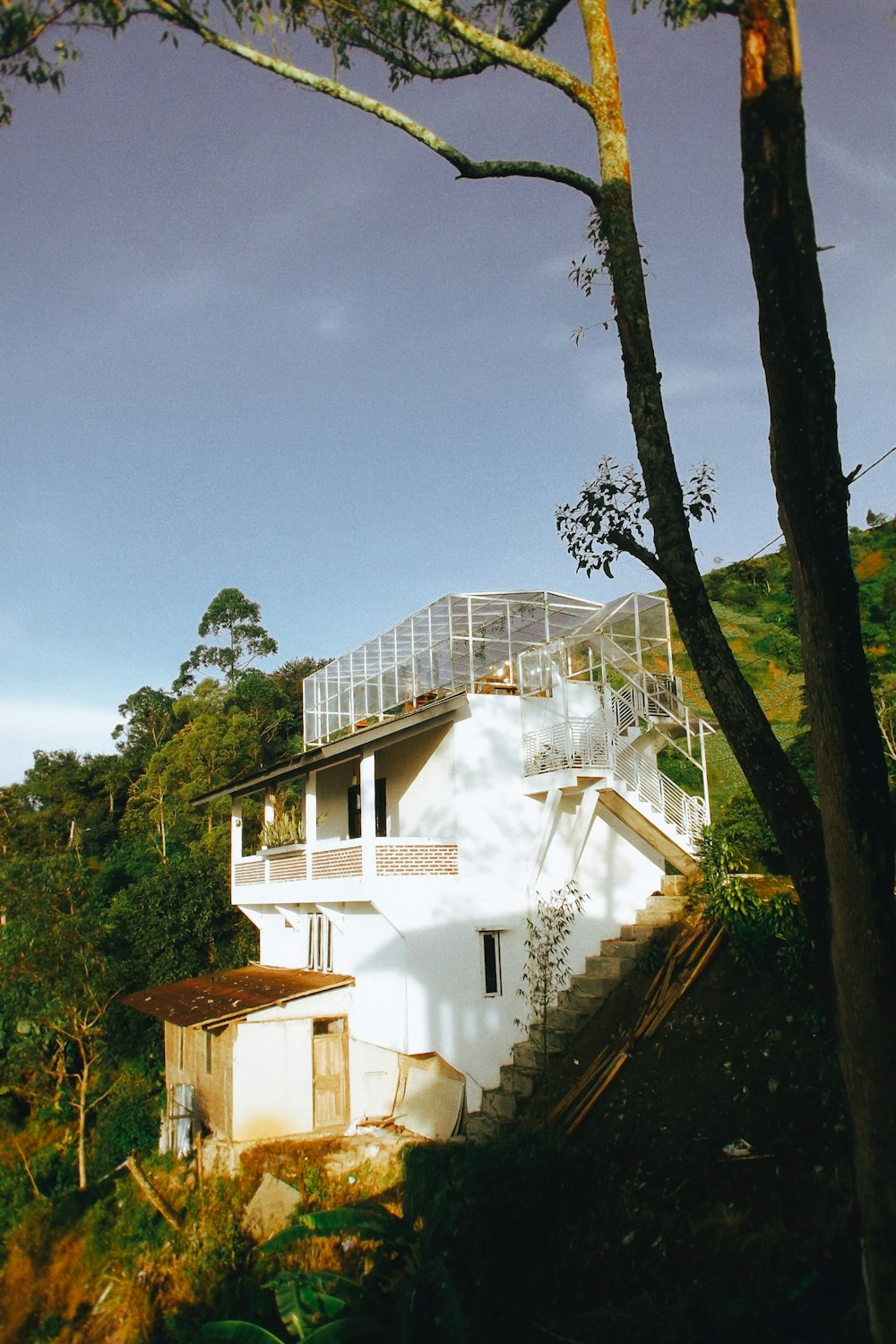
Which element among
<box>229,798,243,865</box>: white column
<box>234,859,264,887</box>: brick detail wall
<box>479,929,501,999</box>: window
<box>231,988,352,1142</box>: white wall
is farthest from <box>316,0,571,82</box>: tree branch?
<box>229,798,243,865</box>: white column

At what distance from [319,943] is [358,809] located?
3.02m

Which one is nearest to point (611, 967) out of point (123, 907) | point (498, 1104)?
point (498, 1104)

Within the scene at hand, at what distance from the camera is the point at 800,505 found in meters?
4.59

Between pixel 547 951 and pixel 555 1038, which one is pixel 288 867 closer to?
pixel 547 951

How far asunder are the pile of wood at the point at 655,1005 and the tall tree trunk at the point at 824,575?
30.3 ft

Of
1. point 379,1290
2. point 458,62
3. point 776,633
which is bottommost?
point 379,1290

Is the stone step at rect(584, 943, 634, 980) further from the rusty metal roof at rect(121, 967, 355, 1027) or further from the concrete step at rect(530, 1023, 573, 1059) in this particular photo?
the rusty metal roof at rect(121, 967, 355, 1027)

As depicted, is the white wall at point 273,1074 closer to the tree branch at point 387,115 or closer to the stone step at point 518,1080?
the stone step at point 518,1080

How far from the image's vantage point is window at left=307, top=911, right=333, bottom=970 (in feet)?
60.2

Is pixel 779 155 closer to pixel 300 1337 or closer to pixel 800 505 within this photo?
pixel 800 505

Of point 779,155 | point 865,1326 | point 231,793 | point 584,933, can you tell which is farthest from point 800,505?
point 231,793

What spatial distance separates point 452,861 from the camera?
620 inches

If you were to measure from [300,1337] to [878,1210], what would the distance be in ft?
18.1

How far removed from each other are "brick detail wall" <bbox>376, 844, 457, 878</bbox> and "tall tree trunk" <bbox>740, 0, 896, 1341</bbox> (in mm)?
11123
